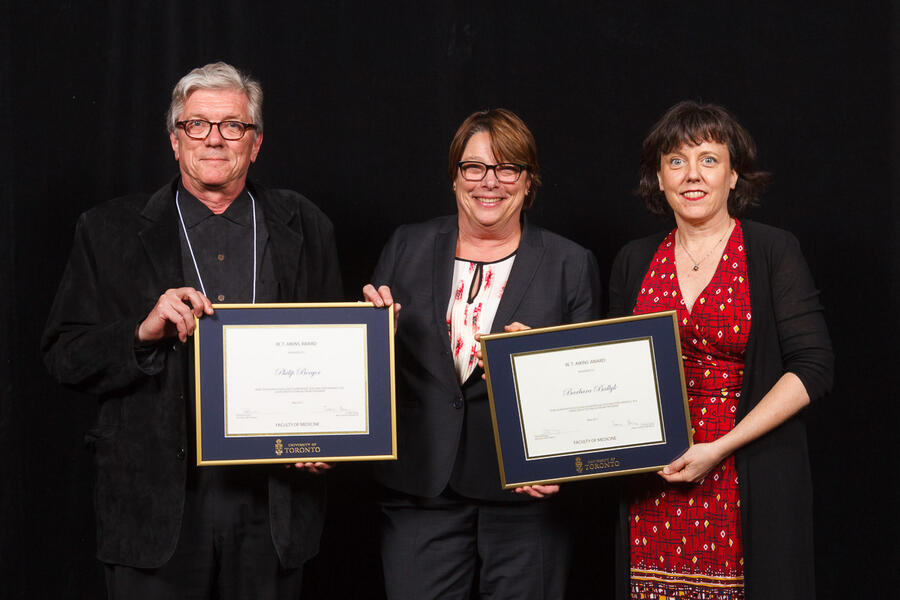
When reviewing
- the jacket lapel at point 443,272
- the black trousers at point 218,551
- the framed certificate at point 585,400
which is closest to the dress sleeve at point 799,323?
the framed certificate at point 585,400

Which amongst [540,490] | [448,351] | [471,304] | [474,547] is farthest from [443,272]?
[474,547]

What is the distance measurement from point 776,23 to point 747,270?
4.17 ft

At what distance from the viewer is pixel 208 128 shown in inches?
86.0

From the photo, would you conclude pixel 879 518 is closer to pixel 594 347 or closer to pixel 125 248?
pixel 594 347

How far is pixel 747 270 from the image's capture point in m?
2.19

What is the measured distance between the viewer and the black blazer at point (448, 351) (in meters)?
2.24

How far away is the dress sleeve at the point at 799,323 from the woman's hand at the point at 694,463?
27 cm

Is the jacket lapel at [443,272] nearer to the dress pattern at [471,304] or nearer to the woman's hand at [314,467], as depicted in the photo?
the dress pattern at [471,304]

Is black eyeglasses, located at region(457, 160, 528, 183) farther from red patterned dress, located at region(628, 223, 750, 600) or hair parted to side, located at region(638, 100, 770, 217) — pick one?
red patterned dress, located at region(628, 223, 750, 600)

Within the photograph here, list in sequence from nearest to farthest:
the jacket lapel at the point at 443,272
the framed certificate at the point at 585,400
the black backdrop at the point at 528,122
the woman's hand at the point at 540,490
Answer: the framed certificate at the point at 585,400
the woman's hand at the point at 540,490
the jacket lapel at the point at 443,272
the black backdrop at the point at 528,122

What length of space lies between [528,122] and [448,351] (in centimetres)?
118

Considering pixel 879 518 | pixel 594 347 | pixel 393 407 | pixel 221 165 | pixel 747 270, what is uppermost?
pixel 221 165

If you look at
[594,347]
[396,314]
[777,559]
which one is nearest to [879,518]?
[777,559]

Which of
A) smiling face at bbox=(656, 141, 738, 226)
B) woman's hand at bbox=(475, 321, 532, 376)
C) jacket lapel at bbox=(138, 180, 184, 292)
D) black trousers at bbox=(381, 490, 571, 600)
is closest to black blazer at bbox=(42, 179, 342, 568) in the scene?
jacket lapel at bbox=(138, 180, 184, 292)
